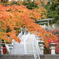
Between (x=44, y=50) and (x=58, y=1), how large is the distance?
351 inches

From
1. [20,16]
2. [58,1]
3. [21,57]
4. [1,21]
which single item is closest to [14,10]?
[20,16]

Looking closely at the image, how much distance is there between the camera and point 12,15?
7.48 m

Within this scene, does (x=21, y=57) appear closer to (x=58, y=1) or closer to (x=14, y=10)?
(x=14, y=10)

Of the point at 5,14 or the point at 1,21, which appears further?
the point at 1,21

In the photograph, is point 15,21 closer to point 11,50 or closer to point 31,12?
point 31,12

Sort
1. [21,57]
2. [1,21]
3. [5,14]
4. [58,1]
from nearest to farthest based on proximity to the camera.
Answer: [5,14], [1,21], [21,57], [58,1]

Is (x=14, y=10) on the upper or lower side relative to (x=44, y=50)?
upper

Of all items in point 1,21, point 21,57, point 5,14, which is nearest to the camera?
point 5,14

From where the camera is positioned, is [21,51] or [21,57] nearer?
[21,57]

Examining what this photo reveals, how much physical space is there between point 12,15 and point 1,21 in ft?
2.00

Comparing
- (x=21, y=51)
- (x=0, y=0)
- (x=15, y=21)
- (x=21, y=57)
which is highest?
(x=0, y=0)

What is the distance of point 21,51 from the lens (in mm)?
Answer: 15516

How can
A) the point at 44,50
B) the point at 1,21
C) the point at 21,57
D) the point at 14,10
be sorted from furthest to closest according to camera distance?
the point at 44,50, the point at 21,57, the point at 14,10, the point at 1,21

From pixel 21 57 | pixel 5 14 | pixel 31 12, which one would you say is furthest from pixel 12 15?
pixel 21 57
